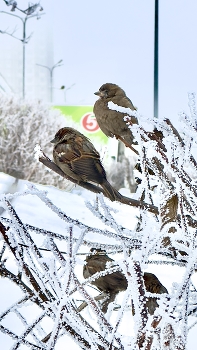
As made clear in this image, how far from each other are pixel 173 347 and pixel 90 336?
8cm

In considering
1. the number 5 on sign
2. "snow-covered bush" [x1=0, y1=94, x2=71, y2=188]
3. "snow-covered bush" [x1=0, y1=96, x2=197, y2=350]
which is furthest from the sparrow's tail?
the number 5 on sign

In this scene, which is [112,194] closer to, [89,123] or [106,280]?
[106,280]

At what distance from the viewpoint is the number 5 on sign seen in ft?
18.9

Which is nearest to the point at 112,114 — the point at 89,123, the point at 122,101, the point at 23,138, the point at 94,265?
the point at 122,101

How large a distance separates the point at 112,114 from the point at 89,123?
514 cm

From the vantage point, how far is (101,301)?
0.72 m

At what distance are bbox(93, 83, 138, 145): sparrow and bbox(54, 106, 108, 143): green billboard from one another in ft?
16.3

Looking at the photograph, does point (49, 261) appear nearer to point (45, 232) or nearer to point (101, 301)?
point (45, 232)

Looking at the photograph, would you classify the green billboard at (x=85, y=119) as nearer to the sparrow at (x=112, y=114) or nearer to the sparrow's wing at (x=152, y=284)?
the sparrow at (x=112, y=114)

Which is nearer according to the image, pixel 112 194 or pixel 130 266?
pixel 130 266

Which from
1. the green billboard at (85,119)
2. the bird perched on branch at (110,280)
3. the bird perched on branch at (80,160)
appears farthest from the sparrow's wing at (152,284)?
the green billboard at (85,119)

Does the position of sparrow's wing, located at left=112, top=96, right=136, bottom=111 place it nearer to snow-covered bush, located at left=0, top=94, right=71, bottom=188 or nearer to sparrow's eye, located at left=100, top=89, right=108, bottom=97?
sparrow's eye, located at left=100, top=89, right=108, bottom=97

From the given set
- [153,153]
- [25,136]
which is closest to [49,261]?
[153,153]

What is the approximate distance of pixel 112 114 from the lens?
2.31 feet
